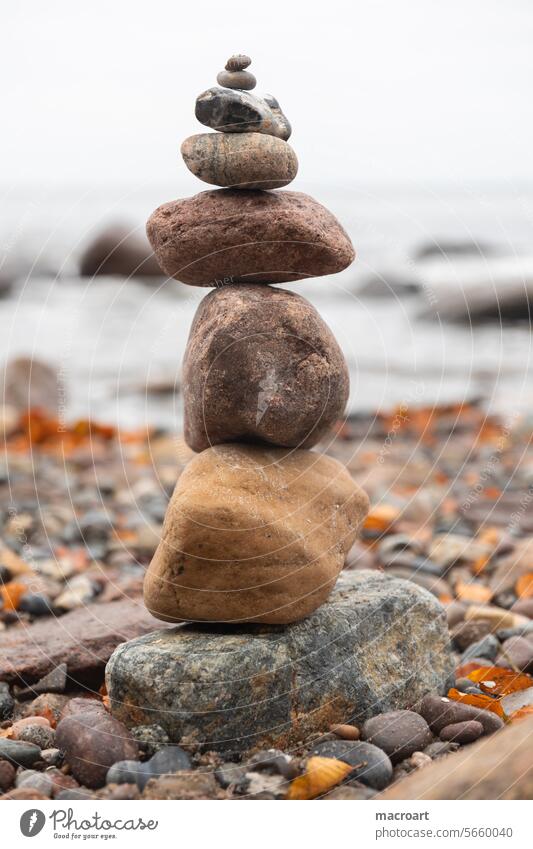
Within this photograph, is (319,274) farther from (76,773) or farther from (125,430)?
(125,430)

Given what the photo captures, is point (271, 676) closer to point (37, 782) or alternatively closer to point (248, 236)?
point (37, 782)

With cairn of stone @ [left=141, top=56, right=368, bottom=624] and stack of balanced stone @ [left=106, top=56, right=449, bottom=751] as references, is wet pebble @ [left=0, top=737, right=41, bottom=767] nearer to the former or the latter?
stack of balanced stone @ [left=106, top=56, right=449, bottom=751]

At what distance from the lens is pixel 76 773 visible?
178 inches

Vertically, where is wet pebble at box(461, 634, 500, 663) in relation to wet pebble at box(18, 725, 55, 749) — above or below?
above

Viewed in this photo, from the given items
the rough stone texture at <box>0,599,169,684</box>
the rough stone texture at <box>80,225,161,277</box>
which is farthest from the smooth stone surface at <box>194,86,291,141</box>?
the rough stone texture at <box>80,225,161,277</box>

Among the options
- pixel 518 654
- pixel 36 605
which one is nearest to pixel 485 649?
pixel 518 654

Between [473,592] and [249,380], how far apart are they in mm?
3201

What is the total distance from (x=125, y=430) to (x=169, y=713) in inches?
403

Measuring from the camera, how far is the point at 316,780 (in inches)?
167

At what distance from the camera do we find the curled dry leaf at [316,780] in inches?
166

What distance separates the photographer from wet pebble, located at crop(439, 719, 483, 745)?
4.68 metres

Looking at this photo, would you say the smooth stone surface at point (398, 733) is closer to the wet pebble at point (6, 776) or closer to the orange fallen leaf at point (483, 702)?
the orange fallen leaf at point (483, 702)

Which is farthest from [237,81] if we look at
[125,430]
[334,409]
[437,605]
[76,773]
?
[125,430]

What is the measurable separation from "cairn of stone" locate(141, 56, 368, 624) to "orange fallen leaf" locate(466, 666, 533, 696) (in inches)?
45.4
